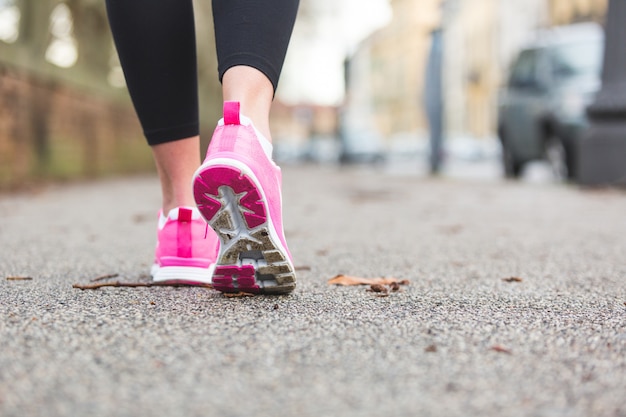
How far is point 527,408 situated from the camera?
92cm

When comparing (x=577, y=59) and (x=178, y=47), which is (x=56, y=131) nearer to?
(x=577, y=59)

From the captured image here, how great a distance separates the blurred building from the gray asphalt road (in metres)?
9.98

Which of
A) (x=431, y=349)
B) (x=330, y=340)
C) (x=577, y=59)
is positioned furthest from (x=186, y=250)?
(x=577, y=59)

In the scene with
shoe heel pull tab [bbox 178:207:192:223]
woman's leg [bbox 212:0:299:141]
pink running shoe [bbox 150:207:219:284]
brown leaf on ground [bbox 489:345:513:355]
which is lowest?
brown leaf on ground [bbox 489:345:513:355]

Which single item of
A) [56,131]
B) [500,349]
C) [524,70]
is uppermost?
[524,70]

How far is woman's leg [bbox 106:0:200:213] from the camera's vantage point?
1.66 meters

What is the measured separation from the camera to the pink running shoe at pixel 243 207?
1.39 meters

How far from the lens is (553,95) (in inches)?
278

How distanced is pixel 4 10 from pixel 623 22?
18.4 ft

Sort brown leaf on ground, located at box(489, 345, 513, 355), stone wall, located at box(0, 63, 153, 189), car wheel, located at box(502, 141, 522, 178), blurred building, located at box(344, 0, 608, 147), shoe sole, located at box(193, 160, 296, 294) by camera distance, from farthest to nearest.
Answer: blurred building, located at box(344, 0, 608, 147) < car wheel, located at box(502, 141, 522, 178) < stone wall, located at box(0, 63, 153, 189) < shoe sole, located at box(193, 160, 296, 294) < brown leaf on ground, located at box(489, 345, 513, 355)

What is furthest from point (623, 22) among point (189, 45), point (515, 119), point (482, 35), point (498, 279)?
point (482, 35)

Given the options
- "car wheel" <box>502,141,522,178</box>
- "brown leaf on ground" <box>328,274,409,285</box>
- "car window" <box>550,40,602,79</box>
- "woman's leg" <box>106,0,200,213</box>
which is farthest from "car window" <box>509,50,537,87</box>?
"woman's leg" <box>106,0,200,213</box>

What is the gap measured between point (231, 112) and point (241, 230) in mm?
223

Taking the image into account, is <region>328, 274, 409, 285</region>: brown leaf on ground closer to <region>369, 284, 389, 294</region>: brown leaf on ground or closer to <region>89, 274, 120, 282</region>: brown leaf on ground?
<region>369, 284, 389, 294</region>: brown leaf on ground
